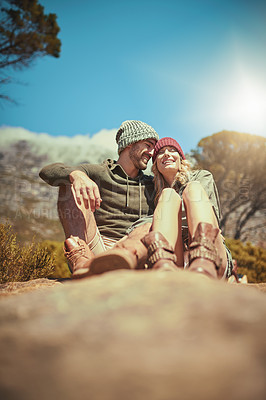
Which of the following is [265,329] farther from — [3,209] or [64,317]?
[3,209]

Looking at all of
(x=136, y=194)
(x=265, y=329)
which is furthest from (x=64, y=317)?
(x=136, y=194)

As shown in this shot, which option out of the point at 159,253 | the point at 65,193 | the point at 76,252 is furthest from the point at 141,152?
the point at 159,253

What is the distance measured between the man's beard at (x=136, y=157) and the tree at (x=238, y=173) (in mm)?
7523

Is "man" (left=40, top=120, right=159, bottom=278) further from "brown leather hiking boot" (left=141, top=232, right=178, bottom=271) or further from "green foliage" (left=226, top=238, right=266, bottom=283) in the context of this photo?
"green foliage" (left=226, top=238, right=266, bottom=283)

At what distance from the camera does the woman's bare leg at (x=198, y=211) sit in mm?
1909

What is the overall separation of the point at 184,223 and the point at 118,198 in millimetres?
980

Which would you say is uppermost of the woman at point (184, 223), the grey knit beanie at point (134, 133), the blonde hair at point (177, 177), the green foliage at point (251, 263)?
the grey knit beanie at point (134, 133)

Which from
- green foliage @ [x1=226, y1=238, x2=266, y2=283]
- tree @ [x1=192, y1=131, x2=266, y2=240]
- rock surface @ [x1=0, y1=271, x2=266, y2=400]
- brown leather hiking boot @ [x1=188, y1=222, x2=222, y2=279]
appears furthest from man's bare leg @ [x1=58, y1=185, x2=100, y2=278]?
tree @ [x1=192, y1=131, x2=266, y2=240]

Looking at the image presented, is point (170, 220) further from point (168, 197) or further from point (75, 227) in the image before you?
point (75, 227)

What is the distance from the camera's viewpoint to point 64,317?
3.04 ft

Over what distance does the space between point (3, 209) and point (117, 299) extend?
1351 centimetres

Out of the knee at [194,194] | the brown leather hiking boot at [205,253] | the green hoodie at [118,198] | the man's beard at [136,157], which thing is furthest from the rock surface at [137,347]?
the man's beard at [136,157]

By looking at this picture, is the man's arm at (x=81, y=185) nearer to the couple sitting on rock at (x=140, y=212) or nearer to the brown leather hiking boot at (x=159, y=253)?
the couple sitting on rock at (x=140, y=212)

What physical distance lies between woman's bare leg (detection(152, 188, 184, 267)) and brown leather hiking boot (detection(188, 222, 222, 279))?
206 mm
